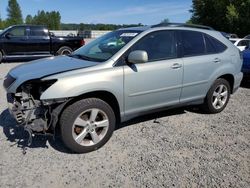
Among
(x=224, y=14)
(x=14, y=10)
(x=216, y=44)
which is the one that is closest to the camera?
(x=216, y=44)

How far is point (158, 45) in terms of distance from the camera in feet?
15.2

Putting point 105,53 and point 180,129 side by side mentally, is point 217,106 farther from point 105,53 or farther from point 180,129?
point 105,53

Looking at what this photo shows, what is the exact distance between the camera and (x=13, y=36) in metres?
12.8

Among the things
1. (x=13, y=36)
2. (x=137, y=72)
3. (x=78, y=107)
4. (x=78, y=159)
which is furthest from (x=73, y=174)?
(x=13, y=36)

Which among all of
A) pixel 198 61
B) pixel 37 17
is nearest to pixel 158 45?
pixel 198 61

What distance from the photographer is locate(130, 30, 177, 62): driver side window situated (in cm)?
447

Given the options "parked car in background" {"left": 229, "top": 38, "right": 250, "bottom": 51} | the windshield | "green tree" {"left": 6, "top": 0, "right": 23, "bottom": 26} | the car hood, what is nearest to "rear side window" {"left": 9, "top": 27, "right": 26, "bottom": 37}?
the windshield

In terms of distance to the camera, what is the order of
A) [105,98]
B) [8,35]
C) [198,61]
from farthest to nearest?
[8,35] < [198,61] < [105,98]

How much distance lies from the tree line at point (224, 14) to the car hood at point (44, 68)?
35.0 meters

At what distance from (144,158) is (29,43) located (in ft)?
35.2

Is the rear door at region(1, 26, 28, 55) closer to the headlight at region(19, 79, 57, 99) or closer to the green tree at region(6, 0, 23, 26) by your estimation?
the headlight at region(19, 79, 57, 99)

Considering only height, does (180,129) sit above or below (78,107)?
below

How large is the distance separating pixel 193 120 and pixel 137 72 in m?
1.75

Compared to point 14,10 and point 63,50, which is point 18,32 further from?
point 14,10
